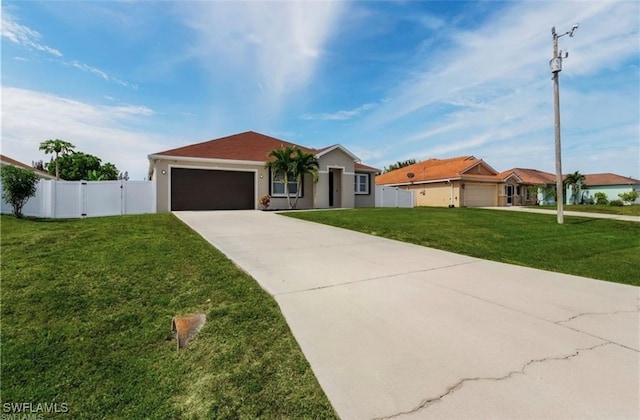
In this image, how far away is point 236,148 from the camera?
62.3 ft

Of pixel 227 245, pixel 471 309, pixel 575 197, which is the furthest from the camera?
pixel 575 197

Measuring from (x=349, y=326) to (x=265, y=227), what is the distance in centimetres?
734

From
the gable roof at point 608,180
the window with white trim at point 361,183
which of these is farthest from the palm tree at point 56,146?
the gable roof at point 608,180

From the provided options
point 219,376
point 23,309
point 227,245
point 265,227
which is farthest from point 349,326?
point 265,227

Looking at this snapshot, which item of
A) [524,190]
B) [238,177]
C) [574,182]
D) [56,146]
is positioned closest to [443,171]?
[524,190]

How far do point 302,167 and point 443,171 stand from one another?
18.3 meters

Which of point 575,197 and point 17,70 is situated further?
point 575,197

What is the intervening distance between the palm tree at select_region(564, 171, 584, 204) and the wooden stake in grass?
4486 centimetres

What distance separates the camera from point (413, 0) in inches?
379

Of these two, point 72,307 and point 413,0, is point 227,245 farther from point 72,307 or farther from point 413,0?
point 413,0

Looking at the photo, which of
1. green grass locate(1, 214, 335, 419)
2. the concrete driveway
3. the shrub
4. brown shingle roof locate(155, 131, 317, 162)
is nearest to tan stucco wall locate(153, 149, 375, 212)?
brown shingle roof locate(155, 131, 317, 162)

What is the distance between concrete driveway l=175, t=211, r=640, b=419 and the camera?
2207 mm

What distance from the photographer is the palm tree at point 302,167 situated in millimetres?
17359

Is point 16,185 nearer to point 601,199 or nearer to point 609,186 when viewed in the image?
point 601,199
